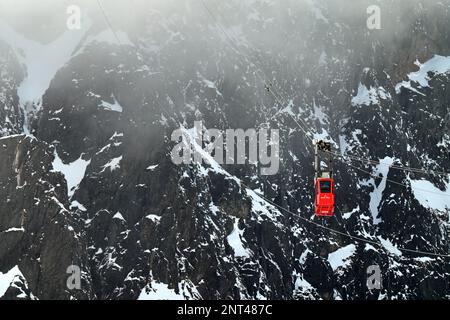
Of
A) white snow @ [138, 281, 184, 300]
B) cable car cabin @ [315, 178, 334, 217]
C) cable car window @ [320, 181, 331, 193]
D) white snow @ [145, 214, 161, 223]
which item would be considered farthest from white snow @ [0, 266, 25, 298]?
cable car window @ [320, 181, 331, 193]

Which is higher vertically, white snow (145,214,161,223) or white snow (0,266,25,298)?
white snow (145,214,161,223)

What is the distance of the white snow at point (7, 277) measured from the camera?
18262 centimetres

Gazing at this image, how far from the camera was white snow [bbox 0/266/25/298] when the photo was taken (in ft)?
599

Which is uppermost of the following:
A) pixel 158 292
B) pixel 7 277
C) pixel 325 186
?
pixel 325 186

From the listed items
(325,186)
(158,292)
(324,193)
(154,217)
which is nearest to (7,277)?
(158,292)

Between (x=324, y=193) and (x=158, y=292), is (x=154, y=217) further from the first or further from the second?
(x=324, y=193)

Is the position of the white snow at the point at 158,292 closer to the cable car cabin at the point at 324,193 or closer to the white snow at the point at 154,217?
the white snow at the point at 154,217

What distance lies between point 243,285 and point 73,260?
36744mm

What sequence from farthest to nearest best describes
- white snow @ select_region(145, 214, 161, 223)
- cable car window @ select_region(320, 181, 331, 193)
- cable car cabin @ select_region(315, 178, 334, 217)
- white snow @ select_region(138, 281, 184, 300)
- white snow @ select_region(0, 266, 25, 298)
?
white snow @ select_region(145, 214, 161, 223), white snow @ select_region(138, 281, 184, 300), white snow @ select_region(0, 266, 25, 298), cable car window @ select_region(320, 181, 331, 193), cable car cabin @ select_region(315, 178, 334, 217)

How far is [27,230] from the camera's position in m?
189

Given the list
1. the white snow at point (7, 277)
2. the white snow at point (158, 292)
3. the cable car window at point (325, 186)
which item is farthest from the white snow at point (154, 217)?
the cable car window at point (325, 186)

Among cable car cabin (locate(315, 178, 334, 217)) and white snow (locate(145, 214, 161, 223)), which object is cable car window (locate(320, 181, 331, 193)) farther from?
white snow (locate(145, 214, 161, 223))

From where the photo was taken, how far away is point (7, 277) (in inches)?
7259
